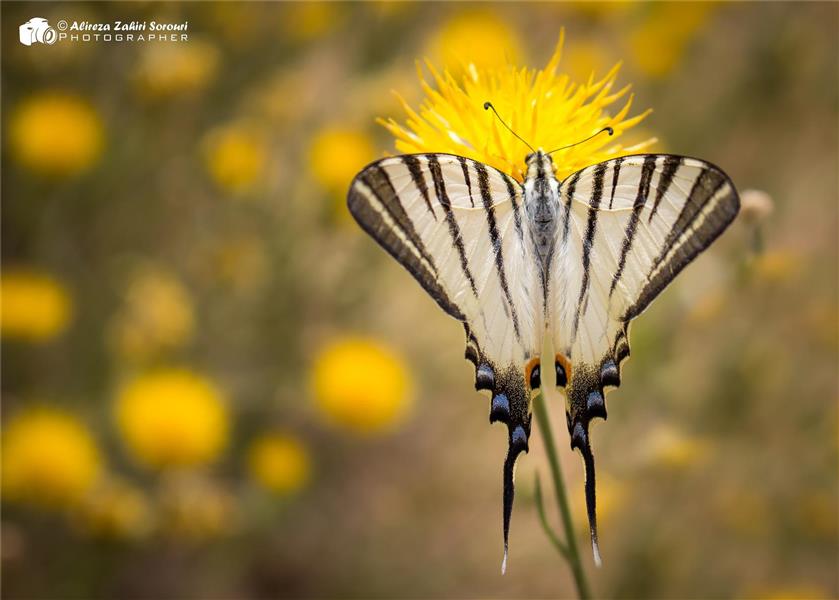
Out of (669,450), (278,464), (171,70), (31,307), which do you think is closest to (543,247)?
(669,450)

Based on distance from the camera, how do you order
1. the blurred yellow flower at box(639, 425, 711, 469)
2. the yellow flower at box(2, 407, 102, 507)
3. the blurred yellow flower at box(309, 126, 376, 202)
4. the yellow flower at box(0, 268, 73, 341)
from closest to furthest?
the blurred yellow flower at box(639, 425, 711, 469) < the yellow flower at box(2, 407, 102, 507) < the yellow flower at box(0, 268, 73, 341) < the blurred yellow flower at box(309, 126, 376, 202)

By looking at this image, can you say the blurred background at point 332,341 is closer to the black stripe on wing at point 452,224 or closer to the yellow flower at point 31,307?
the yellow flower at point 31,307

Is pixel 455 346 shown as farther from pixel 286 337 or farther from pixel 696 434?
pixel 696 434

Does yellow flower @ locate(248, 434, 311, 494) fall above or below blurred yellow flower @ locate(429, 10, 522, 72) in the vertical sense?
below

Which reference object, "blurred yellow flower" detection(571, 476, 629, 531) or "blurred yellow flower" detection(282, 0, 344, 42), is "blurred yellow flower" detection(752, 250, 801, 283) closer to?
"blurred yellow flower" detection(571, 476, 629, 531)

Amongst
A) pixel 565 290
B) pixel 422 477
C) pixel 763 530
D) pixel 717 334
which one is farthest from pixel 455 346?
pixel 565 290

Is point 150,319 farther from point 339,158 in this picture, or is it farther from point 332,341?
point 339,158

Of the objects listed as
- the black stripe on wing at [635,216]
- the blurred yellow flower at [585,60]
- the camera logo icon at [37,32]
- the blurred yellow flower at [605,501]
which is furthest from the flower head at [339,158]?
the black stripe on wing at [635,216]

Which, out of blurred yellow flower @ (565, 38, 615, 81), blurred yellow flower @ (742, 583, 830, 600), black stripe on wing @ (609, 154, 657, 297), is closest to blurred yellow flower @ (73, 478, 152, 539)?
black stripe on wing @ (609, 154, 657, 297)
